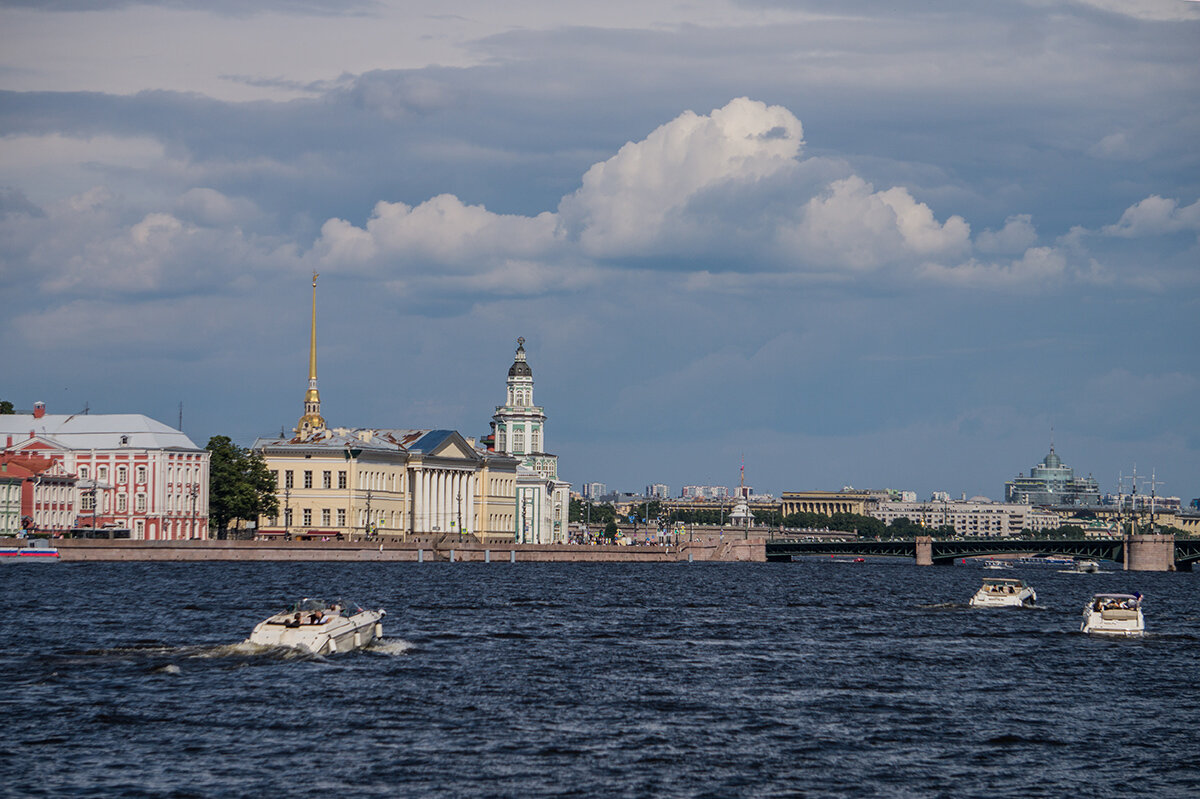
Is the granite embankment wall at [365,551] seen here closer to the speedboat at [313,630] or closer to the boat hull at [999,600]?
the boat hull at [999,600]

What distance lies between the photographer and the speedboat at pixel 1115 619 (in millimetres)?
58000

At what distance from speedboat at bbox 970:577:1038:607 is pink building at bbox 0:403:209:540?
241 ft

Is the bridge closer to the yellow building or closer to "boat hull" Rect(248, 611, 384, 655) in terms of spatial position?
the yellow building

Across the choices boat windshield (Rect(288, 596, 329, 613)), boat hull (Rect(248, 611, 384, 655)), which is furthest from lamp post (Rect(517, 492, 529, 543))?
boat hull (Rect(248, 611, 384, 655))

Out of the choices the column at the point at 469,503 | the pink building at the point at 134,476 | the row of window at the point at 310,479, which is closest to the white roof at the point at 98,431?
the pink building at the point at 134,476

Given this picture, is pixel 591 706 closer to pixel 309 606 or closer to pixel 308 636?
pixel 308 636

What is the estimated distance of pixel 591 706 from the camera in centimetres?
3544

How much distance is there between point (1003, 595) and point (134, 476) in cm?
7742

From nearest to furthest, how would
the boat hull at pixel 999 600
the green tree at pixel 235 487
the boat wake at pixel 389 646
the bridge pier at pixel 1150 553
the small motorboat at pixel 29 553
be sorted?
the boat wake at pixel 389 646 < the boat hull at pixel 999 600 < the small motorboat at pixel 29 553 < the green tree at pixel 235 487 < the bridge pier at pixel 1150 553

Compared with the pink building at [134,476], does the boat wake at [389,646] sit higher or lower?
lower

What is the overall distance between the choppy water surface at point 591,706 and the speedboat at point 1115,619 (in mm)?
903

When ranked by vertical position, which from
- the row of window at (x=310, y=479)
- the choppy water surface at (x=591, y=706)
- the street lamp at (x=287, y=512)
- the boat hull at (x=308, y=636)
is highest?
the row of window at (x=310, y=479)

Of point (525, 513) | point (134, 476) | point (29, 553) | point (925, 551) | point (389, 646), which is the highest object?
point (134, 476)

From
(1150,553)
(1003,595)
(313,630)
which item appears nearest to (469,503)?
(1150,553)
